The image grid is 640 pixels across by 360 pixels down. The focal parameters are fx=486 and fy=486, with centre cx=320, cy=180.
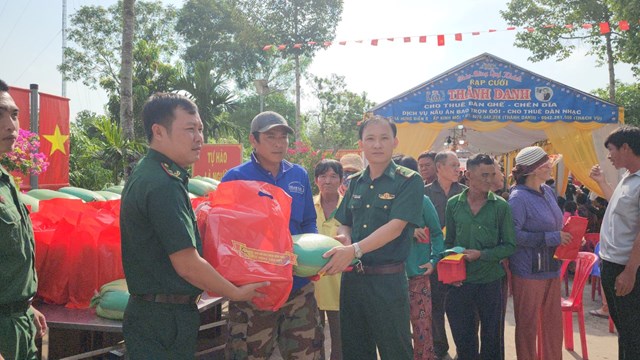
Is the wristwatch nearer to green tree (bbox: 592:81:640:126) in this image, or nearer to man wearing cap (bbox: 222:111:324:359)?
man wearing cap (bbox: 222:111:324:359)

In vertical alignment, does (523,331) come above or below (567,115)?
below

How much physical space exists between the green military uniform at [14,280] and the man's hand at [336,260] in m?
1.27

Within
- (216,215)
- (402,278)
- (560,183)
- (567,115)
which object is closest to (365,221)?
(402,278)

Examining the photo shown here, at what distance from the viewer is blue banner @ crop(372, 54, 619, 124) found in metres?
10.2

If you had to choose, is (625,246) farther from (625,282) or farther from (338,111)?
(338,111)

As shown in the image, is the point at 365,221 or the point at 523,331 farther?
the point at 523,331

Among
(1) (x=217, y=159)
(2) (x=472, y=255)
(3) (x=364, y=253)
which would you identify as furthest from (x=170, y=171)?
(1) (x=217, y=159)

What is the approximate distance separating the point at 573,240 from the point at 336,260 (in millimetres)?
2066

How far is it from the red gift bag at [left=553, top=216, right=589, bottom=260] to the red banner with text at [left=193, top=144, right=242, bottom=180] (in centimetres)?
853

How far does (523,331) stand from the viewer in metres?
3.54

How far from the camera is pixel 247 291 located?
6.29 feet

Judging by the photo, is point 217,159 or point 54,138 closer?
point 54,138

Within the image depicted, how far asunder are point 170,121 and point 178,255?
1.77ft

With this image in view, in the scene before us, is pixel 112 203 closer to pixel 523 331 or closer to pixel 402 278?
pixel 402 278
